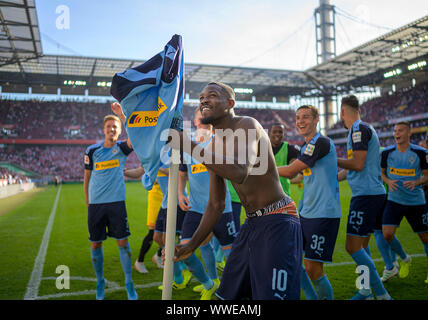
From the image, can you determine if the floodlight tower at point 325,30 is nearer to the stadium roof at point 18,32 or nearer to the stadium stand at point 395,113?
the stadium stand at point 395,113

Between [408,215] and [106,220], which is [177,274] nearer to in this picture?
[106,220]

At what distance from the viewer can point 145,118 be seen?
6.89ft

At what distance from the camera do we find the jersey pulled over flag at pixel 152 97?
6.64ft

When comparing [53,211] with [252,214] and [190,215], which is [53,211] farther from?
[252,214]

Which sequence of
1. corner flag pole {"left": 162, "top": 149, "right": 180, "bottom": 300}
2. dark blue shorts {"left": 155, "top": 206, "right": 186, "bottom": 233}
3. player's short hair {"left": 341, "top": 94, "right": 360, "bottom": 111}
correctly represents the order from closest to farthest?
corner flag pole {"left": 162, "top": 149, "right": 180, "bottom": 300}
player's short hair {"left": 341, "top": 94, "right": 360, "bottom": 111}
dark blue shorts {"left": 155, "top": 206, "right": 186, "bottom": 233}

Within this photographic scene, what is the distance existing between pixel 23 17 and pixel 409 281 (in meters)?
22.4

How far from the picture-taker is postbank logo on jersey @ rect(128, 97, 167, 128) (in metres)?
2.05

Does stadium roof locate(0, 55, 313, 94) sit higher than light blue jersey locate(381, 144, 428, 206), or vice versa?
stadium roof locate(0, 55, 313, 94)

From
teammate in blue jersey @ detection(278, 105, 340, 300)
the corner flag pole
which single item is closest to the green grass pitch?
teammate in blue jersey @ detection(278, 105, 340, 300)

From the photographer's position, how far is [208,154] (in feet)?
5.99

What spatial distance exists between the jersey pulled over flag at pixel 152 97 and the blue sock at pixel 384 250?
414 cm

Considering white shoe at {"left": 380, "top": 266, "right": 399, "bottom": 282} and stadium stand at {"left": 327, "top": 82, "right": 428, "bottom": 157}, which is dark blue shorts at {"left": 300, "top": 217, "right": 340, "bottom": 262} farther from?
stadium stand at {"left": 327, "top": 82, "right": 428, "bottom": 157}

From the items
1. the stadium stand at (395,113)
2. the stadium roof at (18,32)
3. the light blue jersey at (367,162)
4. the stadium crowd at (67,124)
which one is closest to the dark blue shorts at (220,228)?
the light blue jersey at (367,162)

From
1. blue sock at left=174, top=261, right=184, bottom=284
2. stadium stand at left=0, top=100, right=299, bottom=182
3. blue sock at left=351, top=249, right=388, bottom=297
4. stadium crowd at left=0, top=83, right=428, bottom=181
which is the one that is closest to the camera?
blue sock at left=351, top=249, right=388, bottom=297
